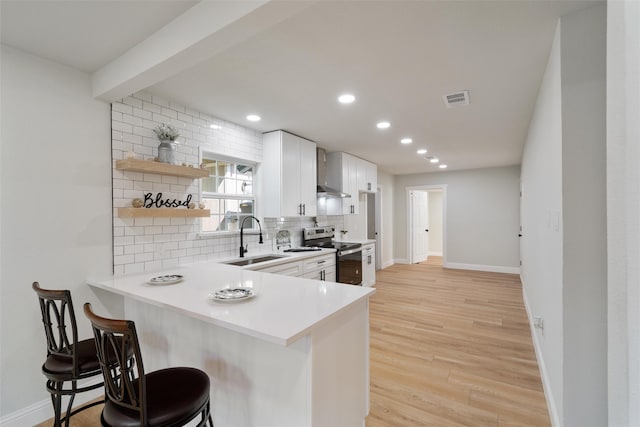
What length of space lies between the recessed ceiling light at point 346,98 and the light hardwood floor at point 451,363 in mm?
2497

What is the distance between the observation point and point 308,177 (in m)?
4.35

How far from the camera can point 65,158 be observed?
214 cm

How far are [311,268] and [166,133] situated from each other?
223cm

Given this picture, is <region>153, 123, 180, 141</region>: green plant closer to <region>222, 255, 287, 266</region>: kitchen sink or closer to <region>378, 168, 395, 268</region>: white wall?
<region>222, 255, 287, 266</region>: kitchen sink

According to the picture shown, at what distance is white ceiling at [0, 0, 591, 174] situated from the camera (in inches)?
63.2

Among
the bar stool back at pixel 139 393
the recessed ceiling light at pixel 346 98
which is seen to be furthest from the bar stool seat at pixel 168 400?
the recessed ceiling light at pixel 346 98

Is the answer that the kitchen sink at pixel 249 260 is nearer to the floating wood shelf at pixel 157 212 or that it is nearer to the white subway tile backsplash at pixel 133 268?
the floating wood shelf at pixel 157 212

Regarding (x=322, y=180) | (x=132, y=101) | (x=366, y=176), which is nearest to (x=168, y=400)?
(x=132, y=101)

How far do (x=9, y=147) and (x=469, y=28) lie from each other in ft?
9.89

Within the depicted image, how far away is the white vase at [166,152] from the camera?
2621 millimetres
